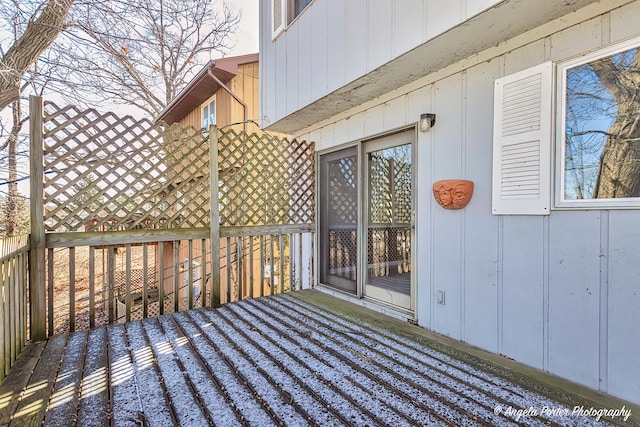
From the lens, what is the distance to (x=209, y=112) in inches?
328

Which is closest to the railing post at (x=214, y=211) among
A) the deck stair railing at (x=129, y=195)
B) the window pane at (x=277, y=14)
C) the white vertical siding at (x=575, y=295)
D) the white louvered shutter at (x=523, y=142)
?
the deck stair railing at (x=129, y=195)

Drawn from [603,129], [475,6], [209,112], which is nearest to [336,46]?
[475,6]

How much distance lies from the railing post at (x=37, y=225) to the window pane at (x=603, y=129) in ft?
13.5

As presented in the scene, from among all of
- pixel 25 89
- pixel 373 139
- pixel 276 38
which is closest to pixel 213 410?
pixel 373 139

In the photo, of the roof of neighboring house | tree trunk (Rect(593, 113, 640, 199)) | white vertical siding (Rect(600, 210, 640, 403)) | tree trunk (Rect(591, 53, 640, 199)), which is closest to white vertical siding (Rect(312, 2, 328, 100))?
tree trunk (Rect(591, 53, 640, 199))

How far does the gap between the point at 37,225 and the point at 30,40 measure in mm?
3844

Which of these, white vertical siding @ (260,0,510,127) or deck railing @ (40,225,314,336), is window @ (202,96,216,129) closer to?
deck railing @ (40,225,314,336)

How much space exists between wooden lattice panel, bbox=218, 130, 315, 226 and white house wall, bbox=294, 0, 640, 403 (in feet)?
4.49

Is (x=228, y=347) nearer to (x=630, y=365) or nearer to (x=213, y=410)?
(x=213, y=410)

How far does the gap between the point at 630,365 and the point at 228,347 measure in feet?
8.47

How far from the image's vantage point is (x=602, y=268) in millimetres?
1811

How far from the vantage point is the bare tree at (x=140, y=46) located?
5.59 m

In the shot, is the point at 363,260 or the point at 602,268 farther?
the point at 363,260

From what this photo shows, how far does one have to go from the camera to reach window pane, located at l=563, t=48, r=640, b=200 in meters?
1.72
